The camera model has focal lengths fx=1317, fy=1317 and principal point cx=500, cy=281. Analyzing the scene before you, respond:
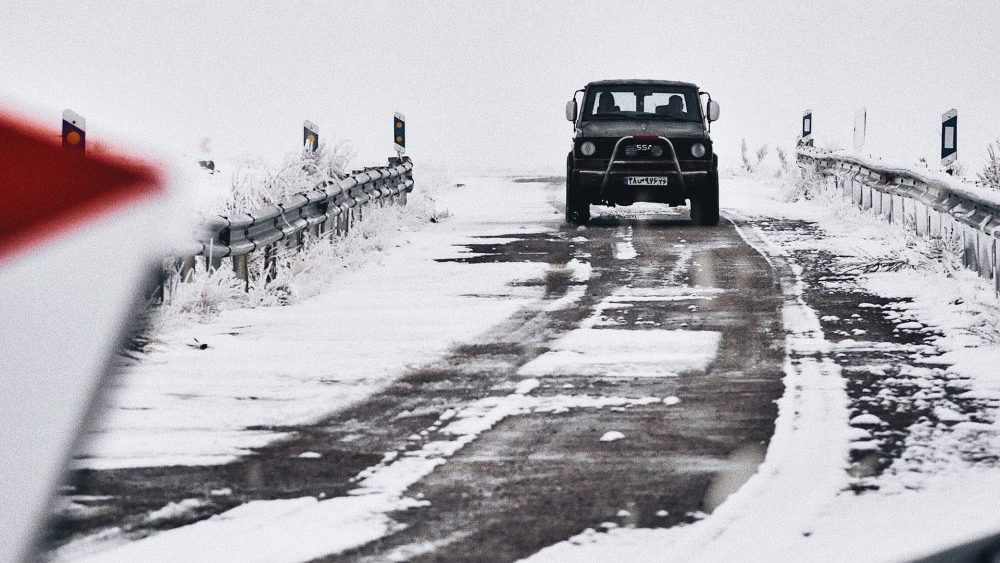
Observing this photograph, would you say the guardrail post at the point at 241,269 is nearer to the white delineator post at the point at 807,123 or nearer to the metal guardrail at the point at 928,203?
the metal guardrail at the point at 928,203

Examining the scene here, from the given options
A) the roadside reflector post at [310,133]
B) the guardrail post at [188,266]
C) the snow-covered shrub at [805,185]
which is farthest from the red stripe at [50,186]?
the snow-covered shrub at [805,185]

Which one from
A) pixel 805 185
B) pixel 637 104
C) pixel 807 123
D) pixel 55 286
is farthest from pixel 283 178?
pixel 807 123

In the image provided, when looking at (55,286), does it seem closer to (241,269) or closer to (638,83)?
(241,269)

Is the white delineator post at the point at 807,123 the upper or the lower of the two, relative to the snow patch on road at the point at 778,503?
upper

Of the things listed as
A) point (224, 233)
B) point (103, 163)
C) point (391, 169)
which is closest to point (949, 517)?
point (103, 163)

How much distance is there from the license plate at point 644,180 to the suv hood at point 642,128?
0.61 meters

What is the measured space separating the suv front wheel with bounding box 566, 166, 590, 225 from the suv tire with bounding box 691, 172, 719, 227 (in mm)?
1505

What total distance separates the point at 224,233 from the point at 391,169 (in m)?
9.04

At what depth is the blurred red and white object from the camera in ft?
2.76

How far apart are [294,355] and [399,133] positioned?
686 inches

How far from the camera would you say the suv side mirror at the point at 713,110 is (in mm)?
18578

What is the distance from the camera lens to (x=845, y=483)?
4.88m

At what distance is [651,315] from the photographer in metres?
9.86

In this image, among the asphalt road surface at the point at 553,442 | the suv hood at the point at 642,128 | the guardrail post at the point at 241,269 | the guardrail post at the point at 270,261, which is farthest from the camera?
the suv hood at the point at 642,128
